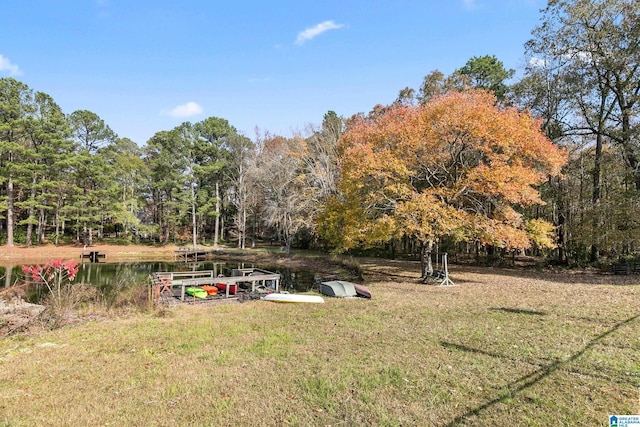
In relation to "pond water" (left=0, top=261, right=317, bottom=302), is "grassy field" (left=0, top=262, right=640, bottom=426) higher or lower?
higher

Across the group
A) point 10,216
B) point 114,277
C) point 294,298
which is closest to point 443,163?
point 294,298

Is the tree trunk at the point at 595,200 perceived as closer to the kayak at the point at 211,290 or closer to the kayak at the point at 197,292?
the kayak at the point at 211,290

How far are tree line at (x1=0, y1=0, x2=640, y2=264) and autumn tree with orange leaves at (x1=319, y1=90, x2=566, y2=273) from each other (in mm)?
62

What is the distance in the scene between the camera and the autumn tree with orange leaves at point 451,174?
13.9 metres

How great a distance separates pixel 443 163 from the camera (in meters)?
15.9

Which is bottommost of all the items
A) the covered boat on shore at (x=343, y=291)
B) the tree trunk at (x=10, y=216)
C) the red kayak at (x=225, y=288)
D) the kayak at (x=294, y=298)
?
the red kayak at (x=225, y=288)

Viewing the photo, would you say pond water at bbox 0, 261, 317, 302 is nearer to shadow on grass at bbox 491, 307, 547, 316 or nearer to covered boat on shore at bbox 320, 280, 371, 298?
covered boat on shore at bbox 320, 280, 371, 298

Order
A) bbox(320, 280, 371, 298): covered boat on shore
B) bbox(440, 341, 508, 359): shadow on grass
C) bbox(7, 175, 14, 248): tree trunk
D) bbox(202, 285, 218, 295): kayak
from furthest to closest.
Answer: bbox(7, 175, 14, 248): tree trunk
bbox(202, 285, 218, 295): kayak
bbox(320, 280, 371, 298): covered boat on shore
bbox(440, 341, 508, 359): shadow on grass

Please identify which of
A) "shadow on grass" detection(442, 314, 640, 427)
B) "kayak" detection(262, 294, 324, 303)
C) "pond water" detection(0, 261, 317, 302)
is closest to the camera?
"shadow on grass" detection(442, 314, 640, 427)

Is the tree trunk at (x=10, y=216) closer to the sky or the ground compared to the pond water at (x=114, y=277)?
closer to the sky

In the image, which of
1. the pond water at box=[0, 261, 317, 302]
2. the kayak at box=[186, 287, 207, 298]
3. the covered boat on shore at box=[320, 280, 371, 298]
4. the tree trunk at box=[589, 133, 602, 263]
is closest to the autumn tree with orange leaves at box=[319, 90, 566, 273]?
the covered boat on shore at box=[320, 280, 371, 298]

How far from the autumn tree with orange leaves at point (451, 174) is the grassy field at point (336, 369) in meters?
4.87

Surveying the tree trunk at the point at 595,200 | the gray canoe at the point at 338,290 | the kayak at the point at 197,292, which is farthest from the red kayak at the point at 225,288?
the tree trunk at the point at 595,200

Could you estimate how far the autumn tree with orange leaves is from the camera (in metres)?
13.9
